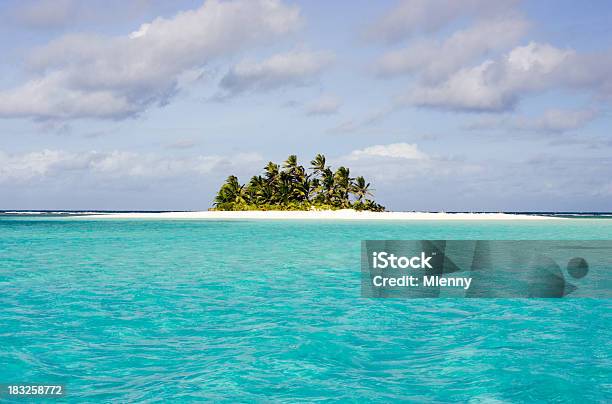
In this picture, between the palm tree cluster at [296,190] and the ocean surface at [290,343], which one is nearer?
the ocean surface at [290,343]

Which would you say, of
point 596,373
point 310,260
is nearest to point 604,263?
point 310,260

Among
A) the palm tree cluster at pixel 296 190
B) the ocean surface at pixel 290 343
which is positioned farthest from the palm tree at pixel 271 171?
the ocean surface at pixel 290 343

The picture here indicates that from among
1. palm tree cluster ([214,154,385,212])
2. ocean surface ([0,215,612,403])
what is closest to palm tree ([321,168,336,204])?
palm tree cluster ([214,154,385,212])

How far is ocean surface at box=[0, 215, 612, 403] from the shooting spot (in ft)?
25.9

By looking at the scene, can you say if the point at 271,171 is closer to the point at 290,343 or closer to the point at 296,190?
the point at 296,190

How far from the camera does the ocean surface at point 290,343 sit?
7.89 meters

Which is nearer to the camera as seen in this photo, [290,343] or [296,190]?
[290,343]

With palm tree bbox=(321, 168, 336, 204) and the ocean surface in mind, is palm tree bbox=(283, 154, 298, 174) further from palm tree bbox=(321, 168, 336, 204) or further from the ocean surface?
the ocean surface

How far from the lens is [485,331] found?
444 inches

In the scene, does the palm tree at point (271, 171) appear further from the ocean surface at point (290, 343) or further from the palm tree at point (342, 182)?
the ocean surface at point (290, 343)

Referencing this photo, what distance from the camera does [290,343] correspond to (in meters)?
10.3

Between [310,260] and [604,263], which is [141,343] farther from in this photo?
[604,263]

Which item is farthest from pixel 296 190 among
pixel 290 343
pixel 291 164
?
pixel 290 343

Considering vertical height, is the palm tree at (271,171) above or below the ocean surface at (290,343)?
above
